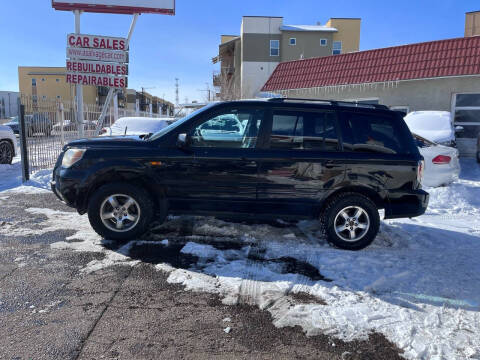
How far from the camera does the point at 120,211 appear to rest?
4527mm

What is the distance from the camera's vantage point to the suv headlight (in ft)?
14.7

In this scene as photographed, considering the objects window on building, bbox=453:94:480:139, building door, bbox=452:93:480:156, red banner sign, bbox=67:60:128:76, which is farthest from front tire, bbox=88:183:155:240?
window on building, bbox=453:94:480:139

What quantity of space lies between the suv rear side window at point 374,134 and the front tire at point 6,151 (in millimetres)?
10913

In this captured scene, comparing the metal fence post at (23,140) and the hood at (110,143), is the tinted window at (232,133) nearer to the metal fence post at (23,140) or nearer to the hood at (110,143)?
the hood at (110,143)

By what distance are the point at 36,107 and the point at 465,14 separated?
1112 inches

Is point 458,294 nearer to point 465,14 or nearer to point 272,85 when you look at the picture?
point 272,85

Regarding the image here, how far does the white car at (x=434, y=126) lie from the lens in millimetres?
9945

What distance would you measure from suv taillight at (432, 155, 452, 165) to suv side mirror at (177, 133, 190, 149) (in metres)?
6.26

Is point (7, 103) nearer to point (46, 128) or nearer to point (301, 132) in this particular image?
point (46, 128)

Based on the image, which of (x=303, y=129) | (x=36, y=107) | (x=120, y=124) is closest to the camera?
(x=303, y=129)

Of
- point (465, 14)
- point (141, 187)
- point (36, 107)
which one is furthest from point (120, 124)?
point (465, 14)

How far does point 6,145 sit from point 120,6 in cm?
565

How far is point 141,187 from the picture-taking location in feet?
14.9

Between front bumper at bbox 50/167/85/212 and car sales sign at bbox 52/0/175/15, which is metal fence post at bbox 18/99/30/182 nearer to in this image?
car sales sign at bbox 52/0/175/15
